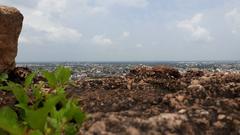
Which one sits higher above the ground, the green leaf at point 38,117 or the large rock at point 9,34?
the large rock at point 9,34

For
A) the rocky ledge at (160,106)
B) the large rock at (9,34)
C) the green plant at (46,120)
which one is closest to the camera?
the green plant at (46,120)

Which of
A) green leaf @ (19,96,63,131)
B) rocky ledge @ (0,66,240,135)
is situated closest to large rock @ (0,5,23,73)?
rocky ledge @ (0,66,240,135)

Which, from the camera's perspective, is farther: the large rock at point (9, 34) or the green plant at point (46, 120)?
the large rock at point (9, 34)

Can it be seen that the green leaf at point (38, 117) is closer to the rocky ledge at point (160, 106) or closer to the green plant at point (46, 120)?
the green plant at point (46, 120)

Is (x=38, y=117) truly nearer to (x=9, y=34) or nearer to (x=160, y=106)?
(x=160, y=106)

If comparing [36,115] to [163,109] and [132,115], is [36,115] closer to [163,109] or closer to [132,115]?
[132,115]

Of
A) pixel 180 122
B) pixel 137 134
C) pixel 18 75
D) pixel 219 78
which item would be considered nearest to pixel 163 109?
pixel 180 122

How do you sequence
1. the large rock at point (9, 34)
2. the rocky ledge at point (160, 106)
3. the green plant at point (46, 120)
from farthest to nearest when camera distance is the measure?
the large rock at point (9, 34), the rocky ledge at point (160, 106), the green plant at point (46, 120)

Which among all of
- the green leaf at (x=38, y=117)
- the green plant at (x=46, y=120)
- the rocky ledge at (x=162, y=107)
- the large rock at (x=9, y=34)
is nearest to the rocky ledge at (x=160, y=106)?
the rocky ledge at (x=162, y=107)
